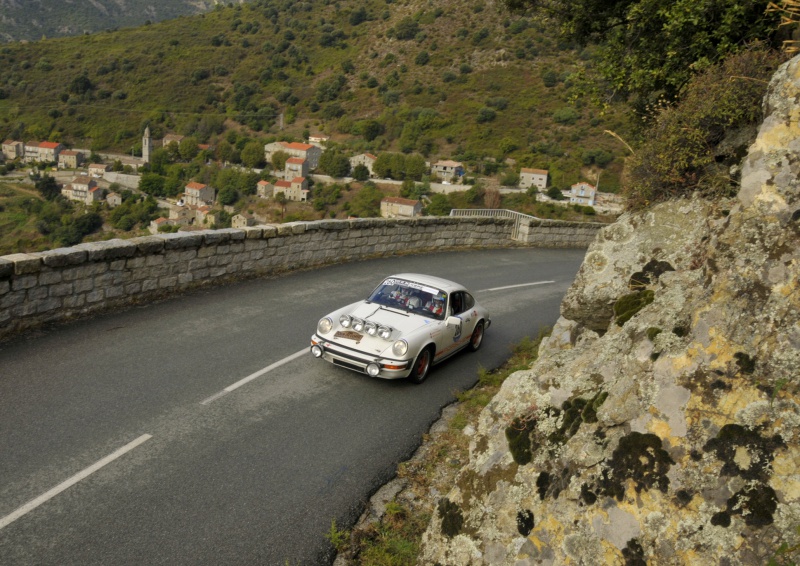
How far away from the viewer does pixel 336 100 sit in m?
103

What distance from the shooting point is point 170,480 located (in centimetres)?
527

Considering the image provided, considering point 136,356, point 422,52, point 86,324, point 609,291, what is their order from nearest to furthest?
1. point 609,291
2. point 136,356
3. point 86,324
4. point 422,52

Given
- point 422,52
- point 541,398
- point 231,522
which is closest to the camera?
point 541,398

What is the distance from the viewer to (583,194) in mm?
65000

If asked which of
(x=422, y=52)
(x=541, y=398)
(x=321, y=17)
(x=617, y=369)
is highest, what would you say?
(x=321, y=17)

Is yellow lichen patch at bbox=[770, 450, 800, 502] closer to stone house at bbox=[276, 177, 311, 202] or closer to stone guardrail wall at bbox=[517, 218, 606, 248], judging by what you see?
stone guardrail wall at bbox=[517, 218, 606, 248]

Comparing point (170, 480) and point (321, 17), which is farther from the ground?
point (321, 17)

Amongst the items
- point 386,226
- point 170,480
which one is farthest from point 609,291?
point 386,226

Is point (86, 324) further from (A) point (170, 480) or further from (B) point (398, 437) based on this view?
(B) point (398, 437)

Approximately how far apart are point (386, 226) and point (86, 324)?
926 cm

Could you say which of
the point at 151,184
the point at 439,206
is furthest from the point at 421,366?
the point at 151,184

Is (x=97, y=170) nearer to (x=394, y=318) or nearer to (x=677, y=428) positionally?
(x=394, y=318)

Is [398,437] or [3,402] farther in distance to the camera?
[398,437]

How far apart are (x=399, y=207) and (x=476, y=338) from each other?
44.5 metres
